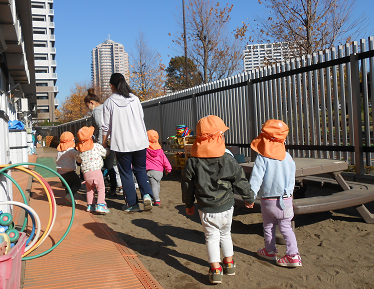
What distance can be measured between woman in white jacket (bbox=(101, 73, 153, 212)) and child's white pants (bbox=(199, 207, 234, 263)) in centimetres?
231

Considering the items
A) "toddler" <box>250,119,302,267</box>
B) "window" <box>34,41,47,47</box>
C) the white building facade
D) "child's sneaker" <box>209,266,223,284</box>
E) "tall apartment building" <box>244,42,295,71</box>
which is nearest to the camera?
"child's sneaker" <box>209,266,223,284</box>

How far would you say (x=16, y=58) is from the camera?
10.9m

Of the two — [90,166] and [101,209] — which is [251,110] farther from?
[101,209]

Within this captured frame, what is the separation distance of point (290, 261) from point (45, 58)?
9677cm

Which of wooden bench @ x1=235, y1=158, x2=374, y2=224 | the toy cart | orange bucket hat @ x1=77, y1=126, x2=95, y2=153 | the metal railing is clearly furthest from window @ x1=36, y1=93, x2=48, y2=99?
wooden bench @ x1=235, y1=158, x2=374, y2=224

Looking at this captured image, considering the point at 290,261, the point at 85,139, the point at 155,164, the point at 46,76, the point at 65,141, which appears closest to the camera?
the point at 290,261

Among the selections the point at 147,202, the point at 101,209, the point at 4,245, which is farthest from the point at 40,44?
the point at 4,245

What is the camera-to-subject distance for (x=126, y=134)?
511cm

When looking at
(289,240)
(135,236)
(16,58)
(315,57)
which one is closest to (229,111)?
(315,57)

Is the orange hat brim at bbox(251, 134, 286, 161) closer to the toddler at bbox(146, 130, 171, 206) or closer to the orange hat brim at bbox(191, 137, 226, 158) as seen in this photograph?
the orange hat brim at bbox(191, 137, 226, 158)

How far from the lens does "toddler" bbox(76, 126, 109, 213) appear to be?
5.29 meters

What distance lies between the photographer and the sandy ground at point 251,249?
290 centimetres

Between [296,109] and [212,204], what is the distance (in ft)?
14.3

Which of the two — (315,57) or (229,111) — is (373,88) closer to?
(315,57)
